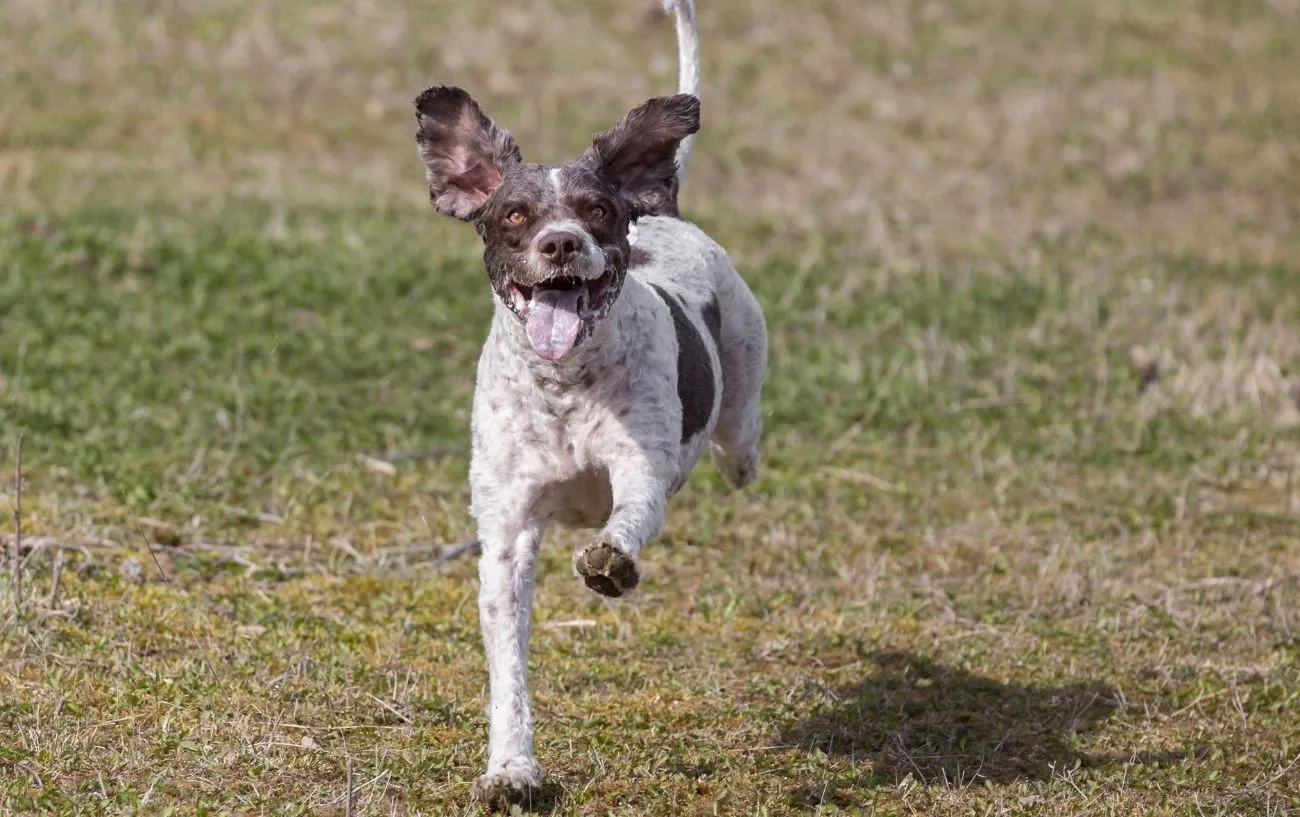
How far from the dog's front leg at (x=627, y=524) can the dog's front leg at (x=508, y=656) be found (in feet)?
1.17

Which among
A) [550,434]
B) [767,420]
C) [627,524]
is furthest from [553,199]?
[767,420]

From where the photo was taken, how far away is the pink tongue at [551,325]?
551cm

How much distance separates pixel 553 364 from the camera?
19.0 feet

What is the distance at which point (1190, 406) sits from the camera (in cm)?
1149

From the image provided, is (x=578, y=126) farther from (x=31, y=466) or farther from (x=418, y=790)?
(x=418, y=790)

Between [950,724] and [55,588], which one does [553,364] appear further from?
[55,588]

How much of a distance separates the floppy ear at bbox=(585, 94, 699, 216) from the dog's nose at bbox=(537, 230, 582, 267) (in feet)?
2.08

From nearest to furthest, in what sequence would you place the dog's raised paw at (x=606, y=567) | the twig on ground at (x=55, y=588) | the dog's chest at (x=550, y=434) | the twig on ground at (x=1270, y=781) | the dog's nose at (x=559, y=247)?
1. the dog's raised paw at (x=606, y=567)
2. the dog's nose at (x=559, y=247)
3. the dog's chest at (x=550, y=434)
4. the twig on ground at (x=1270, y=781)
5. the twig on ground at (x=55, y=588)

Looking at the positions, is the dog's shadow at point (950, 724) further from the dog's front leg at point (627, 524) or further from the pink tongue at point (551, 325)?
the pink tongue at point (551, 325)

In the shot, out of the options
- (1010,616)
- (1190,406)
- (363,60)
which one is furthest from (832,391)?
(363,60)

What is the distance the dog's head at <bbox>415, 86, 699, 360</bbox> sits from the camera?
547 cm

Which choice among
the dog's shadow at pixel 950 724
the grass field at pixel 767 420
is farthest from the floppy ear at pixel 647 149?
the dog's shadow at pixel 950 724

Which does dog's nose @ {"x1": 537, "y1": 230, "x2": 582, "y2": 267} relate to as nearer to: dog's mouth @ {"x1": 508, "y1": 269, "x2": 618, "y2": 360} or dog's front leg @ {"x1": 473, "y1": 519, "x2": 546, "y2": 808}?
dog's mouth @ {"x1": 508, "y1": 269, "x2": 618, "y2": 360}

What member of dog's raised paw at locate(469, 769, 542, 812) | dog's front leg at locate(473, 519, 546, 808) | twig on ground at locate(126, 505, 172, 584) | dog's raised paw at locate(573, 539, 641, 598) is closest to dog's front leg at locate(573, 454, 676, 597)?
dog's raised paw at locate(573, 539, 641, 598)
